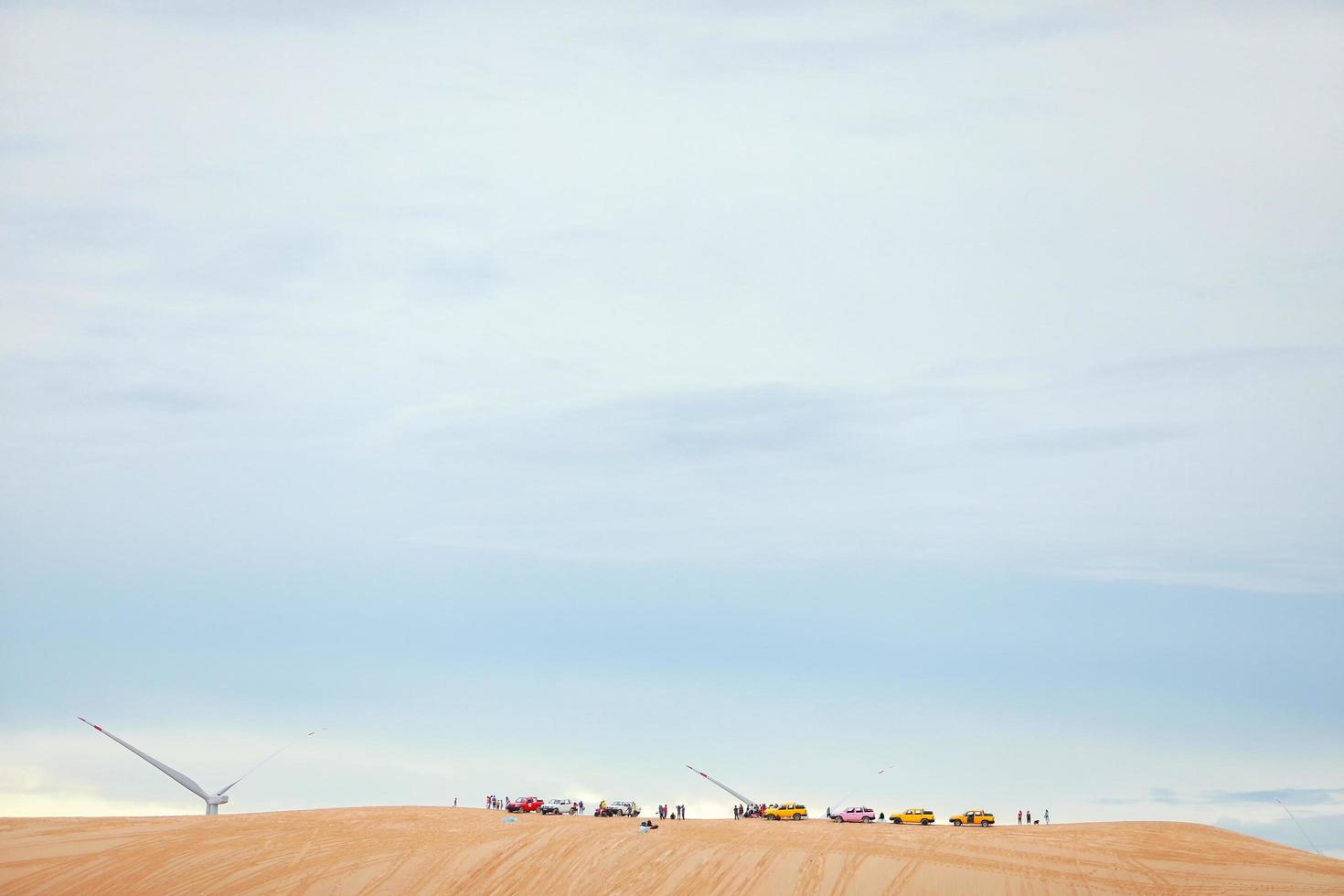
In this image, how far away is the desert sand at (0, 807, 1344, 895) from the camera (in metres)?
98.2

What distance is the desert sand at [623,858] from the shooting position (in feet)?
322

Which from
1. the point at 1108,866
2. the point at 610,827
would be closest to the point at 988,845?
the point at 1108,866

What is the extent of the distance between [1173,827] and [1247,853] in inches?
349

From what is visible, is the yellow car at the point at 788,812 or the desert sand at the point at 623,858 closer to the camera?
the desert sand at the point at 623,858

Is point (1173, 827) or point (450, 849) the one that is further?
point (1173, 827)

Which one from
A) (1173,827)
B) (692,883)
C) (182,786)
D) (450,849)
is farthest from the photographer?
(182,786)

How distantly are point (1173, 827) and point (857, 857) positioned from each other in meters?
28.3

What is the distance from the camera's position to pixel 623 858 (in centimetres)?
10338

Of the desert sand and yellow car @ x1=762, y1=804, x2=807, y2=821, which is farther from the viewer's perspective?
yellow car @ x1=762, y1=804, x2=807, y2=821

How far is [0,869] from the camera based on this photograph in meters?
103

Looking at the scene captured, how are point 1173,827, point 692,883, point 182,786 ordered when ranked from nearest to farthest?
1. point 692,883
2. point 1173,827
3. point 182,786

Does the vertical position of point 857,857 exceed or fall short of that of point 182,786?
it falls short

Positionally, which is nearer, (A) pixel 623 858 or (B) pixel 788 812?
(A) pixel 623 858

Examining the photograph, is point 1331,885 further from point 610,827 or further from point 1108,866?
point 610,827
